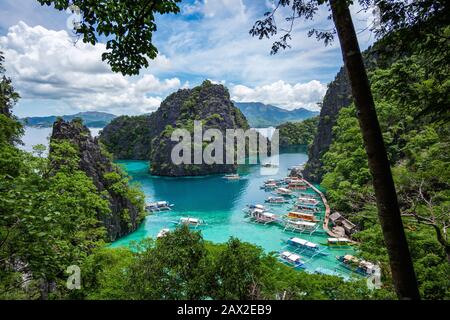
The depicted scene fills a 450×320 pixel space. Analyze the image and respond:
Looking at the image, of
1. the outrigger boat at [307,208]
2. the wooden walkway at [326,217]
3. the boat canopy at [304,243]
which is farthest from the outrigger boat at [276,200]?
the boat canopy at [304,243]

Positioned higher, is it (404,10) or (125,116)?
(125,116)

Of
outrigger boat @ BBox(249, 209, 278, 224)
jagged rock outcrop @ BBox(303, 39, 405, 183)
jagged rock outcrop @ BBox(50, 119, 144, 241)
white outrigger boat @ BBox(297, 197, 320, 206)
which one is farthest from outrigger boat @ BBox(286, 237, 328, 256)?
jagged rock outcrop @ BBox(303, 39, 405, 183)

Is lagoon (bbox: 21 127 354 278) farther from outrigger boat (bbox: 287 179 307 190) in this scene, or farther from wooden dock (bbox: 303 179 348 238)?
outrigger boat (bbox: 287 179 307 190)

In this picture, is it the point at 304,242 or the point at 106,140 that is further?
the point at 106,140

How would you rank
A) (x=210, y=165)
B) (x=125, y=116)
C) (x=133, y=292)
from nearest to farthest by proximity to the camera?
(x=133, y=292) < (x=210, y=165) < (x=125, y=116)

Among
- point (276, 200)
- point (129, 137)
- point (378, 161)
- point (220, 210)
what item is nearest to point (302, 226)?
point (276, 200)

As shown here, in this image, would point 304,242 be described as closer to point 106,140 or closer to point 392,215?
point 392,215

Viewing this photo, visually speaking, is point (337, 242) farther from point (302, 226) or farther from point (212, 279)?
point (212, 279)
